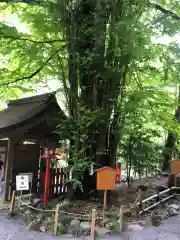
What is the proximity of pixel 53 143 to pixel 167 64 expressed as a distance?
471 cm

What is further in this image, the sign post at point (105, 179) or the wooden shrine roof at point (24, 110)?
the wooden shrine roof at point (24, 110)

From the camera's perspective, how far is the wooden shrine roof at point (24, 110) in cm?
784

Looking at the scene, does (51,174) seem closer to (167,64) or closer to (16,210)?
(16,210)

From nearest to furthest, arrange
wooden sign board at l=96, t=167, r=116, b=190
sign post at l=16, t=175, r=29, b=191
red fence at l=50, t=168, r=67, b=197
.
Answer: wooden sign board at l=96, t=167, r=116, b=190, sign post at l=16, t=175, r=29, b=191, red fence at l=50, t=168, r=67, b=197

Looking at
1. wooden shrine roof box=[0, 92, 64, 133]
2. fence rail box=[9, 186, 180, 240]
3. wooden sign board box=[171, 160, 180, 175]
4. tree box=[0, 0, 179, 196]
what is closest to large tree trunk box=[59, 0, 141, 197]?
tree box=[0, 0, 179, 196]

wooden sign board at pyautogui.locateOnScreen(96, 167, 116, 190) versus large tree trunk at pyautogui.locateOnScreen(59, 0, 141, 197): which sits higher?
large tree trunk at pyautogui.locateOnScreen(59, 0, 141, 197)

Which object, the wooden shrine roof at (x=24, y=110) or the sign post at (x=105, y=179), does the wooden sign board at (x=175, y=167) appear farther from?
the wooden shrine roof at (x=24, y=110)

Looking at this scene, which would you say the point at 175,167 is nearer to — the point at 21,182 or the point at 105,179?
the point at 105,179

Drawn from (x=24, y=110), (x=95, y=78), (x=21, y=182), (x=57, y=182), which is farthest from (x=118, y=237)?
(x=24, y=110)

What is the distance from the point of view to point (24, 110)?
9.40m

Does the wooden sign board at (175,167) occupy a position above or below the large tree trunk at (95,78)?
below

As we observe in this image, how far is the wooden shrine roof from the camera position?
7841mm

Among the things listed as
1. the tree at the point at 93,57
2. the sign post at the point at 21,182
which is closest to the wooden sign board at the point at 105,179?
the tree at the point at 93,57

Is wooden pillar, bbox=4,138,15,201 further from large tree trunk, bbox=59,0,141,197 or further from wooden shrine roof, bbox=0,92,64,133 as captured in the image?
large tree trunk, bbox=59,0,141,197
